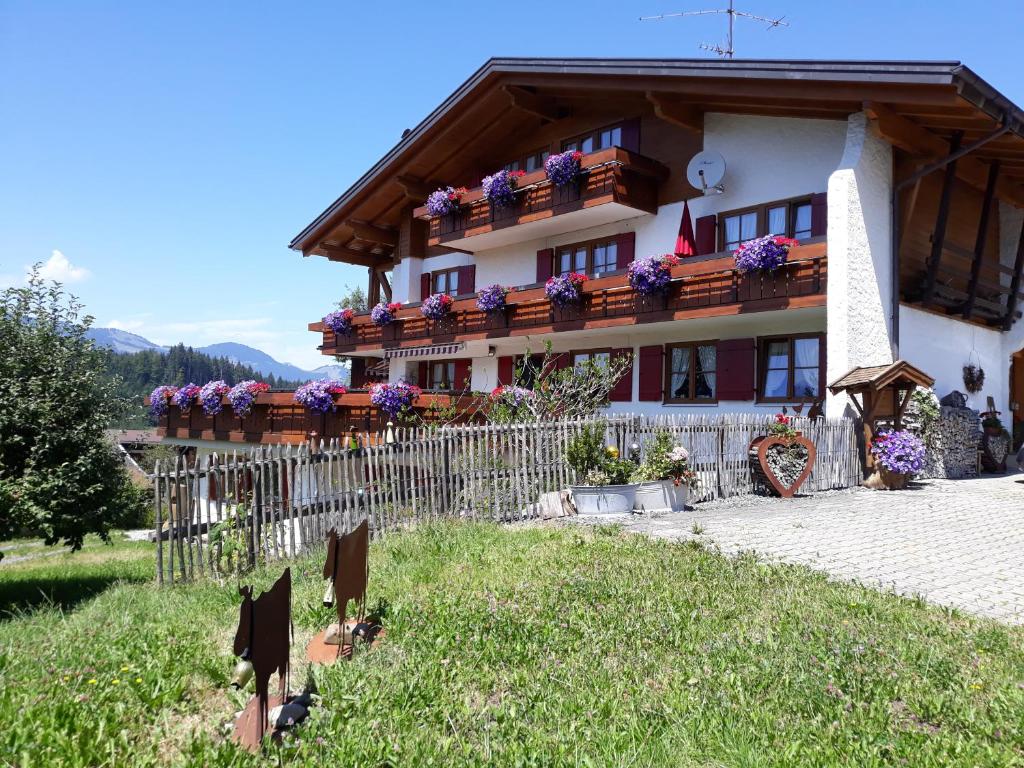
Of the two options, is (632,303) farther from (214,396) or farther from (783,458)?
(214,396)

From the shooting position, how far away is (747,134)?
17266 millimetres

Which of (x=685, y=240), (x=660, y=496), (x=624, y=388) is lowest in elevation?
(x=660, y=496)

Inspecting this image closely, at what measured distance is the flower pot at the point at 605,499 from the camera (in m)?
11.0

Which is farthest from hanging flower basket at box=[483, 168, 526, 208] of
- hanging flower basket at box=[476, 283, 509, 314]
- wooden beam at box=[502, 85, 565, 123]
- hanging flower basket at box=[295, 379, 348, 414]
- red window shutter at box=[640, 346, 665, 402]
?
hanging flower basket at box=[295, 379, 348, 414]

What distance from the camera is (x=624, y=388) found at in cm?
1978

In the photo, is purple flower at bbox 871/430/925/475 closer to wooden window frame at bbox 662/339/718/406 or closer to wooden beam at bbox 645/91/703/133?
wooden window frame at bbox 662/339/718/406

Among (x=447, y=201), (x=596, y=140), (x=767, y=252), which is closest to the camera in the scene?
(x=767, y=252)

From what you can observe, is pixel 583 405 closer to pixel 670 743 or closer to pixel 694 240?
pixel 694 240

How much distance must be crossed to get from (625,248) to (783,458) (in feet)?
29.2

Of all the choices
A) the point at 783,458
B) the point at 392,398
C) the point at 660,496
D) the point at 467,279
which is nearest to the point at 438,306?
the point at 467,279

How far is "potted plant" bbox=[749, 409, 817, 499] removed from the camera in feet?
42.1

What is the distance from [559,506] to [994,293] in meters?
Result: 13.8

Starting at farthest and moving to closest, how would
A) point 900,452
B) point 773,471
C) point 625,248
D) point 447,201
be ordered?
1. point 447,201
2. point 625,248
3. point 900,452
4. point 773,471

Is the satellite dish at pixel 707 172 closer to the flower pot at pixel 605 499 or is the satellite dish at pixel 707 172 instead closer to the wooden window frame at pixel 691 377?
the wooden window frame at pixel 691 377
